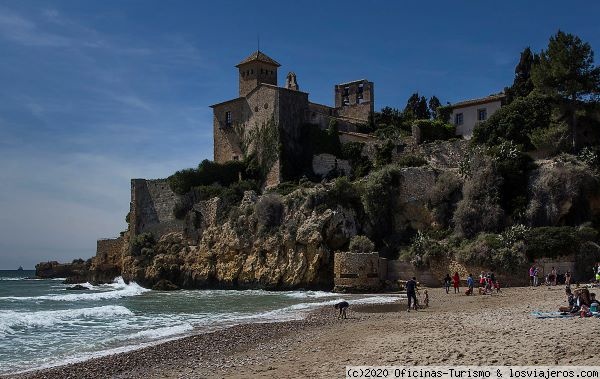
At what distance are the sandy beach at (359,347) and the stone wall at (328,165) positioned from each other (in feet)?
82.5

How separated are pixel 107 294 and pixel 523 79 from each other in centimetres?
3388

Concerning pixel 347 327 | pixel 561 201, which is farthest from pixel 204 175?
pixel 347 327

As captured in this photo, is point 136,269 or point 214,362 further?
point 136,269

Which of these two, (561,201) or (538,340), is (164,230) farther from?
(538,340)

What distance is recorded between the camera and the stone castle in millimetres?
46406

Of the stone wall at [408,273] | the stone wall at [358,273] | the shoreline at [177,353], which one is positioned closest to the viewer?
the shoreline at [177,353]

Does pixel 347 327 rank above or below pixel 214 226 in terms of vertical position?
below

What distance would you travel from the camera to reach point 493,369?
8.84m

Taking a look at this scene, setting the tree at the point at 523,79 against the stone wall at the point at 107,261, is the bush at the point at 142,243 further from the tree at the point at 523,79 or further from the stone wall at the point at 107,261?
the tree at the point at 523,79

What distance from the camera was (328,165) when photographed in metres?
44.6

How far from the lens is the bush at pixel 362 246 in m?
33.5

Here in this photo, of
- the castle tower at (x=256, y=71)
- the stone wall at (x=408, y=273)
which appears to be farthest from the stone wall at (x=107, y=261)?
the stone wall at (x=408, y=273)

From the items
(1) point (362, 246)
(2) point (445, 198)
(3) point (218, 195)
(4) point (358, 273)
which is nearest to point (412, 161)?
(2) point (445, 198)

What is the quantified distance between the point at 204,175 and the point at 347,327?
31.3 metres
